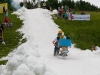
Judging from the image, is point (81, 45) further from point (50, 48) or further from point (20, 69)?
point (20, 69)

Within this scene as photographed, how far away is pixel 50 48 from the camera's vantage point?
24.5m

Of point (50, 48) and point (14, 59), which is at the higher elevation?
point (14, 59)

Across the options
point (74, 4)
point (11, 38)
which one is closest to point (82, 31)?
point (11, 38)

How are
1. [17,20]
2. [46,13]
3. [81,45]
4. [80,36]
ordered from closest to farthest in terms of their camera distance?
[81,45] < [80,36] < [17,20] < [46,13]

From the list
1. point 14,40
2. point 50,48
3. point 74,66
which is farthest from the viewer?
point 14,40

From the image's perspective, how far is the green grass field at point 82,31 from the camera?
1129 inches

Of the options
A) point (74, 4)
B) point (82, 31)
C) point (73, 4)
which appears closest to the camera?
point (82, 31)

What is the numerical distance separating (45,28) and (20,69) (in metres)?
21.3

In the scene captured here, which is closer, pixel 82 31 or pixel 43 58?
pixel 43 58

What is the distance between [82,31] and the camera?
32844 mm

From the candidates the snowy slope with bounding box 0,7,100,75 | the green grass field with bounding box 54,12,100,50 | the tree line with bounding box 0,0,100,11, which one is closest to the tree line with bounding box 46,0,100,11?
the tree line with bounding box 0,0,100,11

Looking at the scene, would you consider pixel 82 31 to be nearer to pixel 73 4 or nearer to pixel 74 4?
pixel 73 4

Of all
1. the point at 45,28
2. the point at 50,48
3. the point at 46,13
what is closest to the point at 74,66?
the point at 50,48

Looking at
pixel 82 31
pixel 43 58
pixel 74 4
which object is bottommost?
pixel 74 4
